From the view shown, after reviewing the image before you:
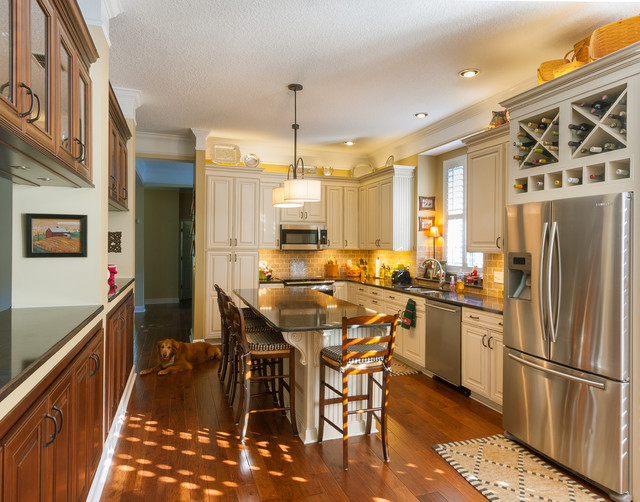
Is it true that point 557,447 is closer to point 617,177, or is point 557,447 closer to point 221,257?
point 617,177

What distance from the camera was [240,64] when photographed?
11.8ft

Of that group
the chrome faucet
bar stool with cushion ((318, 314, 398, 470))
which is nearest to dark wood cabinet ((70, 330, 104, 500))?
bar stool with cushion ((318, 314, 398, 470))

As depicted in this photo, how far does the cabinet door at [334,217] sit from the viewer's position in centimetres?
661

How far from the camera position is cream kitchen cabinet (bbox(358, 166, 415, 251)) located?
5.73 m

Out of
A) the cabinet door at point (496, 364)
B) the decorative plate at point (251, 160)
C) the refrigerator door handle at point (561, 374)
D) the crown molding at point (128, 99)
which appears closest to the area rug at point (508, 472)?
the cabinet door at point (496, 364)

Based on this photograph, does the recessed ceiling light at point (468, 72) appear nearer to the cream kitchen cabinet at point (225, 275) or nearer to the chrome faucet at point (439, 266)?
the chrome faucet at point (439, 266)

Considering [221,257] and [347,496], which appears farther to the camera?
[221,257]

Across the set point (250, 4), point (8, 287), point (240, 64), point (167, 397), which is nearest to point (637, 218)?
point (250, 4)

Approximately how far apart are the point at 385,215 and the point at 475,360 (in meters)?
2.64

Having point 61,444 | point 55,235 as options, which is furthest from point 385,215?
point 61,444

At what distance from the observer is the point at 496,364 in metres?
3.57

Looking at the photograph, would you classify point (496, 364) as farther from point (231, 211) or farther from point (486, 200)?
point (231, 211)

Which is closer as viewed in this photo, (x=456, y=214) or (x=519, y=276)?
(x=519, y=276)

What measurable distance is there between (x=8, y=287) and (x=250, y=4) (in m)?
2.24
